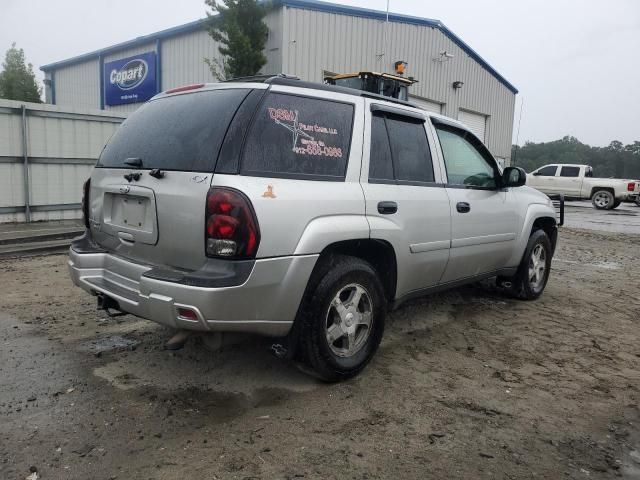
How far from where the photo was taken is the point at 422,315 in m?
4.99

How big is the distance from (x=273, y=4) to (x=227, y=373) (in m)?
13.3

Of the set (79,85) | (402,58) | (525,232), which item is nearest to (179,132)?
(525,232)

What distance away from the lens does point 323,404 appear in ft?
Answer: 10.2

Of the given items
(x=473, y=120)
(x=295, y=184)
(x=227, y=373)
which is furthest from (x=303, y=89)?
(x=473, y=120)

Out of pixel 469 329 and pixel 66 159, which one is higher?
pixel 66 159

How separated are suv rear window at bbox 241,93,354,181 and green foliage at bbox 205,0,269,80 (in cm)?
1119

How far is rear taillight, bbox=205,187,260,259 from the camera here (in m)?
2.70

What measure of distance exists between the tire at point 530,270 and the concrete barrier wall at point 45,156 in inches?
339

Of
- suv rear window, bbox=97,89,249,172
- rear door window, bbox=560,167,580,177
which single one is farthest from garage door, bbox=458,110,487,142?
suv rear window, bbox=97,89,249,172

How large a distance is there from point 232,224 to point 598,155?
218 feet

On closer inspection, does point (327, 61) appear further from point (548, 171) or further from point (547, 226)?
point (548, 171)

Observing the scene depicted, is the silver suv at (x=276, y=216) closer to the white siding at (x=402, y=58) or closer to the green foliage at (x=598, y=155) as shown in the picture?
the white siding at (x=402, y=58)

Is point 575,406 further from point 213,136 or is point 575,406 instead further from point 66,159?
point 66,159

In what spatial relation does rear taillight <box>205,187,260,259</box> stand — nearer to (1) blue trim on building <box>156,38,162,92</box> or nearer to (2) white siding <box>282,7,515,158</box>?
(2) white siding <box>282,7,515,158</box>
